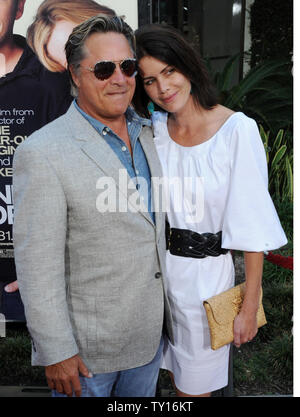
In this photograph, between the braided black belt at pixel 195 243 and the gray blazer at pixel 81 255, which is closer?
the gray blazer at pixel 81 255

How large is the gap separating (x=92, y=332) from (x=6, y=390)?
146 centimetres

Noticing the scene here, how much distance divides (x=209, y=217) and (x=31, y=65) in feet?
5.10

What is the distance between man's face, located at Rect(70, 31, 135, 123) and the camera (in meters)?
1.40

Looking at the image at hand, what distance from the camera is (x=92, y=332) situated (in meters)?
1.44

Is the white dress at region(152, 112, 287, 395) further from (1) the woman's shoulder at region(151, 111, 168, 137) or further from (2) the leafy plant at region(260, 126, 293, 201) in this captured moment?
(2) the leafy plant at region(260, 126, 293, 201)

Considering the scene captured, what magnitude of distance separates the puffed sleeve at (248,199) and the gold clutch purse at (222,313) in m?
0.23

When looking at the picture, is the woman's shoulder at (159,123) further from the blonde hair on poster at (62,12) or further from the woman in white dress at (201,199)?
the blonde hair on poster at (62,12)

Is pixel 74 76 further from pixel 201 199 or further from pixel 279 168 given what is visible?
pixel 279 168

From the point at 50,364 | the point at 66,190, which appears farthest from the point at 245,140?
the point at 50,364

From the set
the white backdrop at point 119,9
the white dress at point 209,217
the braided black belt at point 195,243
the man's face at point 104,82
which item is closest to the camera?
the man's face at point 104,82

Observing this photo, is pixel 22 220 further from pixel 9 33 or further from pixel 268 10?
pixel 268 10

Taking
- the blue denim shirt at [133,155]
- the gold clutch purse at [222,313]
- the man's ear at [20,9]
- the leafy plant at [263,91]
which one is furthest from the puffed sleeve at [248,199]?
the leafy plant at [263,91]

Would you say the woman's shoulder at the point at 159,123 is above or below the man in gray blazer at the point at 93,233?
above

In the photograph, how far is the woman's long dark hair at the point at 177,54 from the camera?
1.55 metres
